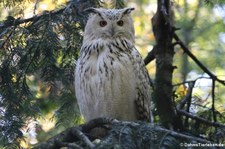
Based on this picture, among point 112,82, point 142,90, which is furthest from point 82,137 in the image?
point 142,90

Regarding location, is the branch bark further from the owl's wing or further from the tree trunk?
the owl's wing

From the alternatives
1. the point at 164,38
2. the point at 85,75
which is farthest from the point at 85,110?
the point at 164,38

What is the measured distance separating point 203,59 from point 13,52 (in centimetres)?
397

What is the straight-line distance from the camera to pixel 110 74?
3.67 metres

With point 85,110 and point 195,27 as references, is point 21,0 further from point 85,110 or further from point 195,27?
point 195,27

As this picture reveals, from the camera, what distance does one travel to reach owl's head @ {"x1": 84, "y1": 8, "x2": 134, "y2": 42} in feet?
13.1

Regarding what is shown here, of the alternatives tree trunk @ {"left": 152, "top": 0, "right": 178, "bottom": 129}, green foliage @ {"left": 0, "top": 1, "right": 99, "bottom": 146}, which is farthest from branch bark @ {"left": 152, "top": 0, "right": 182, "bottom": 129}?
green foliage @ {"left": 0, "top": 1, "right": 99, "bottom": 146}

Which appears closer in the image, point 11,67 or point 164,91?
point 164,91

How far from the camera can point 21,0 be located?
397 cm

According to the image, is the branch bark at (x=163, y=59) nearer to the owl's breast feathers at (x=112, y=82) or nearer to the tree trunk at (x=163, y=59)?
the tree trunk at (x=163, y=59)

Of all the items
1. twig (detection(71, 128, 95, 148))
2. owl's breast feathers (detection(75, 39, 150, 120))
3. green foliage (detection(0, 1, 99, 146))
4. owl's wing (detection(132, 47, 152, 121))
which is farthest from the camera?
owl's wing (detection(132, 47, 152, 121))

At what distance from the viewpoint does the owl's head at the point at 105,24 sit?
4.01 m

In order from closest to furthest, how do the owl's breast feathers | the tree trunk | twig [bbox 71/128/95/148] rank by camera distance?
twig [bbox 71/128/95/148]
the tree trunk
the owl's breast feathers

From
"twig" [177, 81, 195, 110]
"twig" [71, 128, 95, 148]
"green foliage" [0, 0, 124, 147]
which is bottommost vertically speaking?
"twig" [71, 128, 95, 148]
